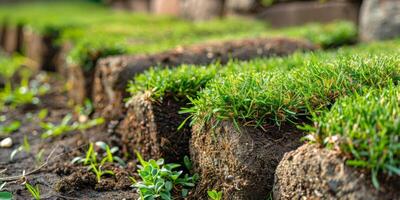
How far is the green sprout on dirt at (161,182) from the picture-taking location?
2.16 m

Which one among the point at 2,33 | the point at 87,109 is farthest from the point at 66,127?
the point at 2,33

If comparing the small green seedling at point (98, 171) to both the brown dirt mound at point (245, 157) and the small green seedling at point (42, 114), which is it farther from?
the small green seedling at point (42, 114)

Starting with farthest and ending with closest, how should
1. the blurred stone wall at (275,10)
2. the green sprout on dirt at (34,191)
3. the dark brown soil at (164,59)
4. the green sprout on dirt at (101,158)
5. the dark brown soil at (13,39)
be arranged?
the dark brown soil at (13,39)
the blurred stone wall at (275,10)
the dark brown soil at (164,59)
the green sprout on dirt at (101,158)
the green sprout on dirt at (34,191)

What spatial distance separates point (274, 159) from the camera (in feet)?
6.72

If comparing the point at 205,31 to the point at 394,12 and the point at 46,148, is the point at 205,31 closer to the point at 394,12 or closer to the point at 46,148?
the point at 394,12

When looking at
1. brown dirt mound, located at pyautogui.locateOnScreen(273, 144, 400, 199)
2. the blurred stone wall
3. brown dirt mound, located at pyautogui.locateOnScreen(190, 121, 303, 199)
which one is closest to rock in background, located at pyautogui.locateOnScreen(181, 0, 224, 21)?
the blurred stone wall

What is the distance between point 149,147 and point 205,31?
2.83 meters

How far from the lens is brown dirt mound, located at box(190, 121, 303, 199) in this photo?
6.59 ft

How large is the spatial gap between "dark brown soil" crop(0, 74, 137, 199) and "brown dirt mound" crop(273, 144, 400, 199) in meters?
0.72

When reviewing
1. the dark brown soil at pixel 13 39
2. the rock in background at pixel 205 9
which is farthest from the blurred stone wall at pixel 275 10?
the dark brown soil at pixel 13 39

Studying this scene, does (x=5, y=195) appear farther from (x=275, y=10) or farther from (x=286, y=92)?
(x=275, y=10)

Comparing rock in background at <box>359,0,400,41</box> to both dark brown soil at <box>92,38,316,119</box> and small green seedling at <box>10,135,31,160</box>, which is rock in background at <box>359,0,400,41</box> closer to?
dark brown soil at <box>92,38,316,119</box>

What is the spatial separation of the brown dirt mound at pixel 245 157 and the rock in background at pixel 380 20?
8.46ft

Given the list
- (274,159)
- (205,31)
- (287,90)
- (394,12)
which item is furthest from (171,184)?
(205,31)
